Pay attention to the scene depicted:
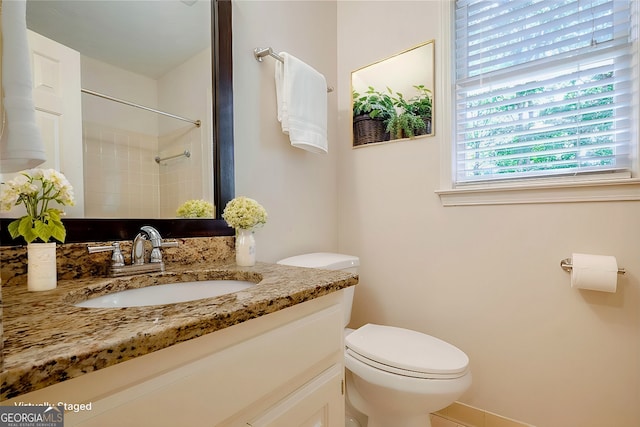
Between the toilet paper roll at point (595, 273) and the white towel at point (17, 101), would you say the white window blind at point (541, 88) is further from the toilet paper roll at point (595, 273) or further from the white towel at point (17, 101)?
the white towel at point (17, 101)

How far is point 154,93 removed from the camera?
1.02 meters

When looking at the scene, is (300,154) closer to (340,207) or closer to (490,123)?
(340,207)

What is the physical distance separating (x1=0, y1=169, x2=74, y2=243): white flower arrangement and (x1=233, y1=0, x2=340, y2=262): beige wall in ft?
2.03

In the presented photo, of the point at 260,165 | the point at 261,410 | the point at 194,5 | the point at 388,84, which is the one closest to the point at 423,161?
the point at 388,84

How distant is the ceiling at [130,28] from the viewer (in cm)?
83

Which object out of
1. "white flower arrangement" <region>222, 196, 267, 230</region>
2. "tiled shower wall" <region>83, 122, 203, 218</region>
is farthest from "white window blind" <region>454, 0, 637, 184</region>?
"tiled shower wall" <region>83, 122, 203, 218</region>

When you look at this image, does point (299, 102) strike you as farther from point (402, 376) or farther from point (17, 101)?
point (402, 376)

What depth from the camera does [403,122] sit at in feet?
5.16

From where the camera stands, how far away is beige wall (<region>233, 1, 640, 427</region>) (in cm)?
114

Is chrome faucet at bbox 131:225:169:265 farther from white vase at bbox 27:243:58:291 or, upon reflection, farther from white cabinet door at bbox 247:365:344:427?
white cabinet door at bbox 247:365:344:427

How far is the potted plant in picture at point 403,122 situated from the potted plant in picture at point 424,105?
0.02m

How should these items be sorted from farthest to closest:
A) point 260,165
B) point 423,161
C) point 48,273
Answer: point 423,161 → point 260,165 → point 48,273

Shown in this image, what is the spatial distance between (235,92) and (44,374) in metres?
1.16

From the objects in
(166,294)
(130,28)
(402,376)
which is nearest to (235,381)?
(166,294)
